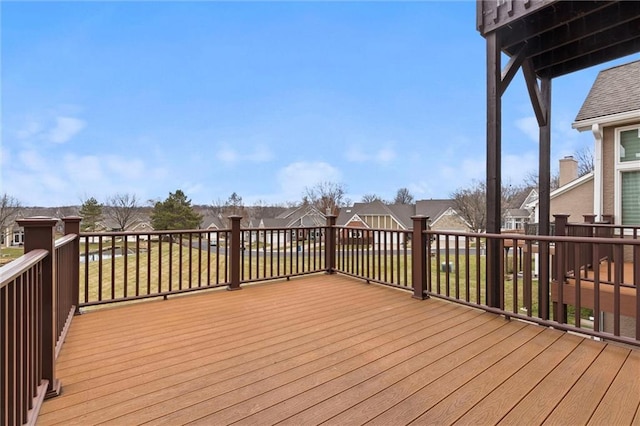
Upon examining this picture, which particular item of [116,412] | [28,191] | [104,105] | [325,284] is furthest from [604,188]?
[104,105]

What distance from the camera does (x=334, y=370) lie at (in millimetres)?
2012

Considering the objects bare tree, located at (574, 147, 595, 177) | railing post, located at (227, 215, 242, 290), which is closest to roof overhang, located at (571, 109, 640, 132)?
railing post, located at (227, 215, 242, 290)

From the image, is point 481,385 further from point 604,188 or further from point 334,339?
point 604,188

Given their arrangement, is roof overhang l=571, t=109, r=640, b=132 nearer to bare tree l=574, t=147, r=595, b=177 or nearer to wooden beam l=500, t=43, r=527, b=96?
wooden beam l=500, t=43, r=527, b=96

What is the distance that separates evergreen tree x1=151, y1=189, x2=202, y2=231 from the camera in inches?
953

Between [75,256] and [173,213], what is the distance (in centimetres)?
2328

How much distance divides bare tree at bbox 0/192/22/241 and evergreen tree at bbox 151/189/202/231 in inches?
405

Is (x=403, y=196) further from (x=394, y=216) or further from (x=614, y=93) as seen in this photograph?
(x=614, y=93)

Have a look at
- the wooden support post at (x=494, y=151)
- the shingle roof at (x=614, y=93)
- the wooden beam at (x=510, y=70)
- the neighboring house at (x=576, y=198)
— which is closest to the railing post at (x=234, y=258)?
the wooden support post at (x=494, y=151)

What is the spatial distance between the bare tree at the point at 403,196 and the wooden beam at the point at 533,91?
126ft

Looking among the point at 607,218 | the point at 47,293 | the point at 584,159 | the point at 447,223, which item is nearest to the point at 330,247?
the point at 47,293

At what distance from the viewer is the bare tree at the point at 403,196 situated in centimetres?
4228

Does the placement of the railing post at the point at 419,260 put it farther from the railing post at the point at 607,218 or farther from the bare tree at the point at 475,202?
the bare tree at the point at 475,202

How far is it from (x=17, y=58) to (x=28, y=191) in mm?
9044
